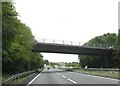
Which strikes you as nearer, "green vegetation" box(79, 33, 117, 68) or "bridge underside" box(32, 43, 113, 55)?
"bridge underside" box(32, 43, 113, 55)

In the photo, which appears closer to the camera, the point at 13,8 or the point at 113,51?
the point at 13,8

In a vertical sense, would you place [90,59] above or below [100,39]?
below

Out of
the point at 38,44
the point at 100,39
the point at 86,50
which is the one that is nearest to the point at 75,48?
the point at 86,50

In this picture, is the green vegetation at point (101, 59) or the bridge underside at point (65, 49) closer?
the bridge underside at point (65, 49)

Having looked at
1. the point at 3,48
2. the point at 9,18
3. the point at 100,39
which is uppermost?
the point at 100,39

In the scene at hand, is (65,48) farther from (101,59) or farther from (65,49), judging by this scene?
(101,59)

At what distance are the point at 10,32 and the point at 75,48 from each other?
55.6 metres

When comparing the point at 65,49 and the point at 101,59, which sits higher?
the point at 65,49

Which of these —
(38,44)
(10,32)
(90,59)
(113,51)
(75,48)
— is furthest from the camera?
(90,59)

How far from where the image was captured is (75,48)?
7938 centimetres

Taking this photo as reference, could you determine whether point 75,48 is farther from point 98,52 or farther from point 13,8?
point 13,8

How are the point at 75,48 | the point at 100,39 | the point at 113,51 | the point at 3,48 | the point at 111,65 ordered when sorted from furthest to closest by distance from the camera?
1. the point at 100,39
2. the point at 111,65
3. the point at 113,51
4. the point at 75,48
5. the point at 3,48

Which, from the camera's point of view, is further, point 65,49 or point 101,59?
point 101,59

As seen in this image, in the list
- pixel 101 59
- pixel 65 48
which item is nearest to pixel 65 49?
pixel 65 48
